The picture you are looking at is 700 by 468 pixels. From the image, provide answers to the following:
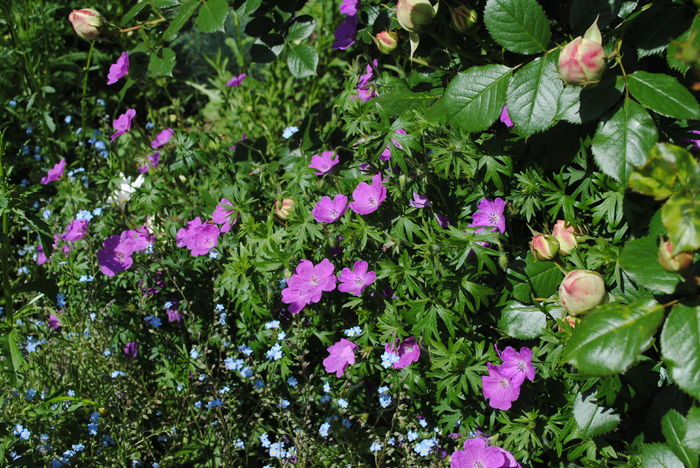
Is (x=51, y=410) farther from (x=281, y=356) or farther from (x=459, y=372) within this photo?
(x=459, y=372)

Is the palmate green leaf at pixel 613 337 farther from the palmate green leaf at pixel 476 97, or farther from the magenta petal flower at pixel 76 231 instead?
the magenta petal flower at pixel 76 231

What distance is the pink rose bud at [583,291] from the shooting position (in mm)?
1203

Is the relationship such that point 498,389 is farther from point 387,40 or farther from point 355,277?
point 387,40

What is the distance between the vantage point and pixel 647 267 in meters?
1.10

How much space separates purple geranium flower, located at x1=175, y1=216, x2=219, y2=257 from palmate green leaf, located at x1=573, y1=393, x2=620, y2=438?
1177mm

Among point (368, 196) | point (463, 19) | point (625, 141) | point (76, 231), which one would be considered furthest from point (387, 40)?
point (76, 231)

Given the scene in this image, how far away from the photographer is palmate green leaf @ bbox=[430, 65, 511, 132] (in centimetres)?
141

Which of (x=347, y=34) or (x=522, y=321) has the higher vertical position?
(x=347, y=34)

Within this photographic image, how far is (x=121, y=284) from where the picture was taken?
2223 mm

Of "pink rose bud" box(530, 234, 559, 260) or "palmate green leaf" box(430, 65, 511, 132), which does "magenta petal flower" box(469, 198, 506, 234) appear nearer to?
"pink rose bud" box(530, 234, 559, 260)

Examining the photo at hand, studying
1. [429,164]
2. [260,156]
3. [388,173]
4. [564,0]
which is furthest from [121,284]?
[564,0]

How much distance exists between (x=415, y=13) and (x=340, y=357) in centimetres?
94

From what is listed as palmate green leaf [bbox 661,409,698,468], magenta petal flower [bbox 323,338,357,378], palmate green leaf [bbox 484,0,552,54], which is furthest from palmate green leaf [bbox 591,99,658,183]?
magenta petal flower [bbox 323,338,357,378]

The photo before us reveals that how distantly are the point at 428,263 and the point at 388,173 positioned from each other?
0.30 metres
